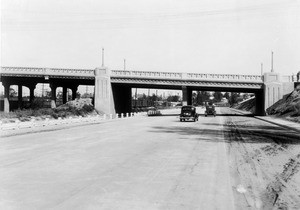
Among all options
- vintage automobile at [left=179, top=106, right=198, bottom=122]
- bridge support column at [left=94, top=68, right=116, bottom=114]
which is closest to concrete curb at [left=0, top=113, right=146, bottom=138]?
vintage automobile at [left=179, top=106, right=198, bottom=122]

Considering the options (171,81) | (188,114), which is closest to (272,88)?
(171,81)

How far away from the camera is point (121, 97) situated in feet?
252

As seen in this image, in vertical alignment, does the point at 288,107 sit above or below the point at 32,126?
above

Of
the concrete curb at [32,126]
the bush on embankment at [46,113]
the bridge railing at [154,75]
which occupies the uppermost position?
the bridge railing at [154,75]

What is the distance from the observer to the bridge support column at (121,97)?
70713mm

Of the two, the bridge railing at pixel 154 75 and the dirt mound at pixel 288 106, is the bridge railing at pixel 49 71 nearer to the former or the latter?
the bridge railing at pixel 154 75

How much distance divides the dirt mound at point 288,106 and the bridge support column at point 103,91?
2868 cm

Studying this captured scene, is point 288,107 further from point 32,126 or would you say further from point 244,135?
point 32,126

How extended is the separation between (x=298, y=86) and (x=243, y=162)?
54.4 m

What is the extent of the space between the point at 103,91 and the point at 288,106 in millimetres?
31240

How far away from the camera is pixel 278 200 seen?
784cm

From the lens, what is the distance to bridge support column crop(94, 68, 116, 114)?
212 feet

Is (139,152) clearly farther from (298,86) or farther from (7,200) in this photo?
(298,86)

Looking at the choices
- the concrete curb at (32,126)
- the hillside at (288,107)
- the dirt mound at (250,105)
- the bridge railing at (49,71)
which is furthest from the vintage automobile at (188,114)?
the dirt mound at (250,105)
